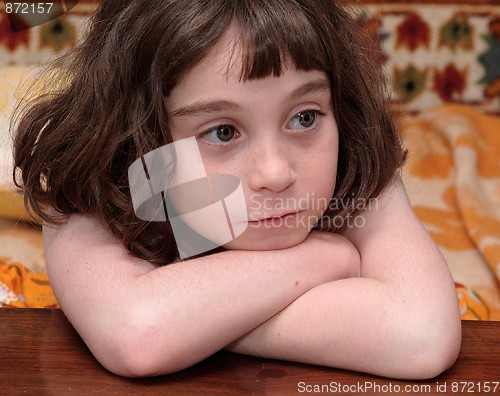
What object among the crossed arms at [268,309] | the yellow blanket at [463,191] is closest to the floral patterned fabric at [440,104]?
the yellow blanket at [463,191]

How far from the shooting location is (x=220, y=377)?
3.22ft

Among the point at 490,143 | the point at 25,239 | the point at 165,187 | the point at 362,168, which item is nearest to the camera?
the point at 165,187

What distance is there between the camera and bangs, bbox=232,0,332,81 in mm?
979

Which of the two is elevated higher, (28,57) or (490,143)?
(28,57)

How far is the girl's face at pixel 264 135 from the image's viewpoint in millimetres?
985

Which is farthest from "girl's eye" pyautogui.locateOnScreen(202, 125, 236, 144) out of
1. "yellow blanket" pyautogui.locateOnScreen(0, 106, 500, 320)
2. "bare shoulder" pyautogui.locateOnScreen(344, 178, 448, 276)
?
"yellow blanket" pyautogui.locateOnScreen(0, 106, 500, 320)

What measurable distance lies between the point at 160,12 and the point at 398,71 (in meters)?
1.38

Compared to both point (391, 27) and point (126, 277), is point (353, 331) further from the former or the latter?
point (391, 27)

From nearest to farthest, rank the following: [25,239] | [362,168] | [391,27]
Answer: [362,168] < [25,239] < [391,27]

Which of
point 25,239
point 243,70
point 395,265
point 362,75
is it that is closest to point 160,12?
point 243,70

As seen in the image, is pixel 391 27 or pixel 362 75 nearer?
pixel 362 75

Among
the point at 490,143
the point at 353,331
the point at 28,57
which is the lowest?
the point at 353,331

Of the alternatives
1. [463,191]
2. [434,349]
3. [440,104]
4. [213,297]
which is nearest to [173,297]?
[213,297]

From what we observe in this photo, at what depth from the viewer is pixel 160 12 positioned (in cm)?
102
